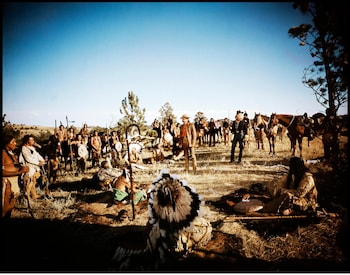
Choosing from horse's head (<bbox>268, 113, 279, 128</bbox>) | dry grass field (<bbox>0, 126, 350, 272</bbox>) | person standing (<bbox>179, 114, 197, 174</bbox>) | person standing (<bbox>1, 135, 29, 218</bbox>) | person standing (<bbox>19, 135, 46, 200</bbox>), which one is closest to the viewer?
dry grass field (<bbox>0, 126, 350, 272</bbox>)

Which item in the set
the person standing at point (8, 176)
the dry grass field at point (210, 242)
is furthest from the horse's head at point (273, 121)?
the person standing at point (8, 176)

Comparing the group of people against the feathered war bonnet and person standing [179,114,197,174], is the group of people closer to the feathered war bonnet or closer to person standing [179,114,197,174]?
person standing [179,114,197,174]

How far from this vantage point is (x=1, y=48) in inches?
184

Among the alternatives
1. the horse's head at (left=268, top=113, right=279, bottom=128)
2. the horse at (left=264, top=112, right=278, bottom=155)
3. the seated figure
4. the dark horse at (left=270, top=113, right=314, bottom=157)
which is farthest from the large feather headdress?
the horse's head at (left=268, top=113, right=279, bottom=128)

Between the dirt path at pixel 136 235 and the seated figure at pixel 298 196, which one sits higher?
the seated figure at pixel 298 196

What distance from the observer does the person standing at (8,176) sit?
4547 millimetres

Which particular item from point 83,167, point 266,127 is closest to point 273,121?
point 266,127

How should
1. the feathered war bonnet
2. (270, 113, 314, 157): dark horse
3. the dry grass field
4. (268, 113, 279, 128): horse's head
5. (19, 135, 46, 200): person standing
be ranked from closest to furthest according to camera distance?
the feathered war bonnet < the dry grass field < (19, 135, 46, 200): person standing < (270, 113, 314, 157): dark horse < (268, 113, 279, 128): horse's head

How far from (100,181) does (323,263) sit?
7.08 meters

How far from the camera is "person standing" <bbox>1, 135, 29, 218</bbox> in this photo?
14.9 feet

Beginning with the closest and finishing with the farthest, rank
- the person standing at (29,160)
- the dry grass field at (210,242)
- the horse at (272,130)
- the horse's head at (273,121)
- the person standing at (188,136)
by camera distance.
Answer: the dry grass field at (210,242) < the person standing at (29,160) < the person standing at (188,136) < the horse at (272,130) < the horse's head at (273,121)

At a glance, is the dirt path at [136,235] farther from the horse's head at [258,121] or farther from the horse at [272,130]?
the horse's head at [258,121]

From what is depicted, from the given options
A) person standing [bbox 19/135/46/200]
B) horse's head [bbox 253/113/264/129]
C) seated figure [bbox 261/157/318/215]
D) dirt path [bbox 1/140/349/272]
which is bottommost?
dirt path [bbox 1/140/349/272]

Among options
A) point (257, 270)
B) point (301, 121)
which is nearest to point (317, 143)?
point (301, 121)
